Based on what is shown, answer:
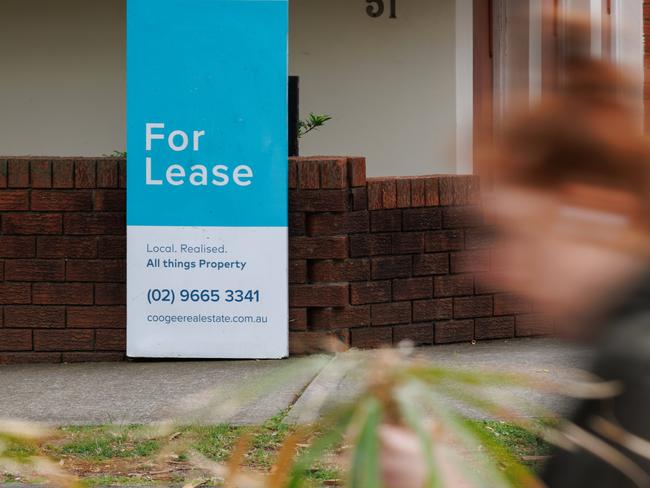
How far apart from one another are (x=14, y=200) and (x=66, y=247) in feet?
1.52

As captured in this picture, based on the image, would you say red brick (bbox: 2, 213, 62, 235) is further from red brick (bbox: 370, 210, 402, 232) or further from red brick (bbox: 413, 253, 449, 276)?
red brick (bbox: 413, 253, 449, 276)

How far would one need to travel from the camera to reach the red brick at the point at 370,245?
320 inches

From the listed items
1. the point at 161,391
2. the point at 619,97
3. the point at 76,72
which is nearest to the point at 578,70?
the point at 619,97

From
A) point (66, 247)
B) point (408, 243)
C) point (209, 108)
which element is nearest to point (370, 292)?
point (408, 243)

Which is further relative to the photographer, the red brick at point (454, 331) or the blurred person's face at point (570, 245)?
the red brick at point (454, 331)

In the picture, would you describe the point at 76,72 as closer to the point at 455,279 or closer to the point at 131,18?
the point at 131,18

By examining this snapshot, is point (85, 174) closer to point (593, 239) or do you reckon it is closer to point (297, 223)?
point (297, 223)

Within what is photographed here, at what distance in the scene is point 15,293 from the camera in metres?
8.10

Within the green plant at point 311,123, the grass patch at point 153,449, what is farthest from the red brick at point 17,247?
the green plant at point 311,123

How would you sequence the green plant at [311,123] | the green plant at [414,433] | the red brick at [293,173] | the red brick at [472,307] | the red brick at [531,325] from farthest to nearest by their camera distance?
the green plant at [311,123] < the red brick at [531,325] < the red brick at [472,307] < the red brick at [293,173] < the green plant at [414,433]

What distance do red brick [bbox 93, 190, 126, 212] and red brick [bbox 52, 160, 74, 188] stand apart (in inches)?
7.5

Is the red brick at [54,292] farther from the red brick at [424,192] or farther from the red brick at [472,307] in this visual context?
the red brick at [472,307]

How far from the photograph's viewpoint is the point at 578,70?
6.27ft

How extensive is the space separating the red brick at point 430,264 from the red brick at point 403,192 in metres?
0.38
